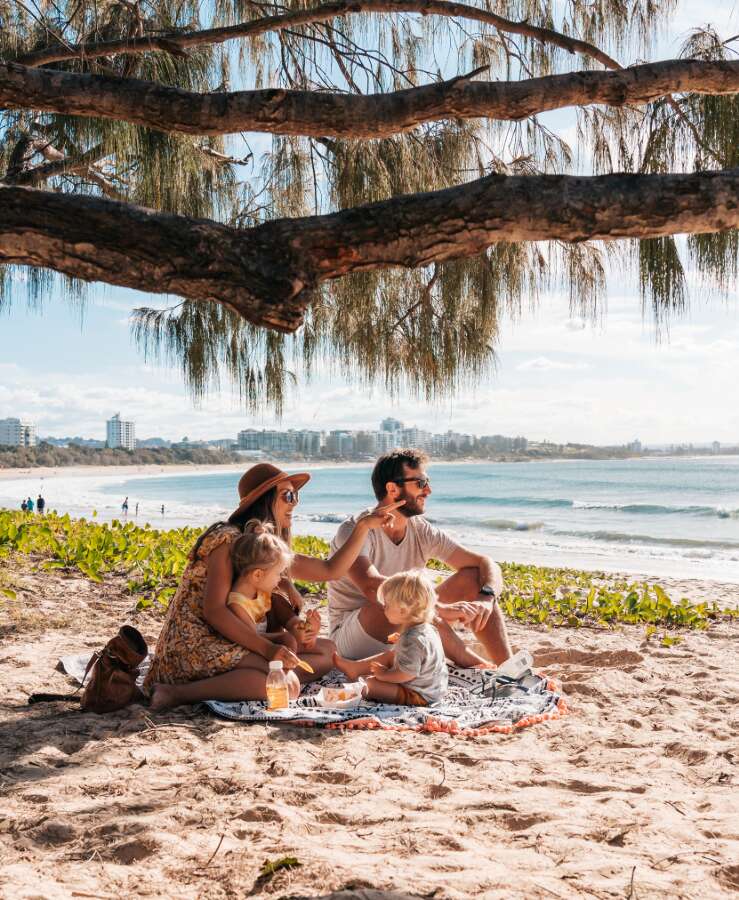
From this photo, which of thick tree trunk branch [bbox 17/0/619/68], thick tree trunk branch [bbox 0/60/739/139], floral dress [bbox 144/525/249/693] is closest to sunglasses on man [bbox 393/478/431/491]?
floral dress [bbox 144/525/249/693]

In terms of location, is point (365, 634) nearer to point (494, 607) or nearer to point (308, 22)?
point (494, 607)

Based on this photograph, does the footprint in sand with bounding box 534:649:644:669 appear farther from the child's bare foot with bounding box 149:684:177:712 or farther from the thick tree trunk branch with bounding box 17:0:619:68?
the thick tree trunk branch with bounding box 17:0:619:68

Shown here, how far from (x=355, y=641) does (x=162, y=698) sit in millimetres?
936

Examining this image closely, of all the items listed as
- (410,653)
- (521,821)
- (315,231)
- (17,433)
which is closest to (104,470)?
(17,433)

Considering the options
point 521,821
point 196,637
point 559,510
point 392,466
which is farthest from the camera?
point 559,510

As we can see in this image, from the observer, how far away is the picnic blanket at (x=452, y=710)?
3.14m

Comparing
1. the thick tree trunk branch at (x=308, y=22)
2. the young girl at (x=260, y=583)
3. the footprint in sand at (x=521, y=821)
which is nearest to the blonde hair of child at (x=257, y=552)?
the young girl at (x=260, y=583)

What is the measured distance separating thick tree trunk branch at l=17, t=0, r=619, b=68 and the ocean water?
32.0 feet

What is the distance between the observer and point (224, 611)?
3297 mm

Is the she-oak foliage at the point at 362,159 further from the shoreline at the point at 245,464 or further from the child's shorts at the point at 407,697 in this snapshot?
the shoreline at the point at 245,464

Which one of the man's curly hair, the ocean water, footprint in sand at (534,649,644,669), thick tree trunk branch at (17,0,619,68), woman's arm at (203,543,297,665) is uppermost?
thick tree trunk branch at (17,0,619,68)

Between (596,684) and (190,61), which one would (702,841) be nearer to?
(596,684)

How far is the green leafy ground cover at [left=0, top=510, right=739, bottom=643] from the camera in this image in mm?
5996

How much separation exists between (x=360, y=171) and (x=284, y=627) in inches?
97.4
